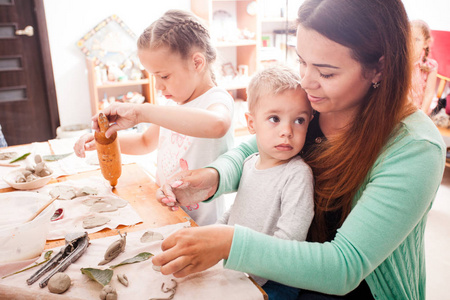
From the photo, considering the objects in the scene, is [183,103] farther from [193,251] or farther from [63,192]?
[193,251]

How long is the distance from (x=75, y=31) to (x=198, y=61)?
2704 mm

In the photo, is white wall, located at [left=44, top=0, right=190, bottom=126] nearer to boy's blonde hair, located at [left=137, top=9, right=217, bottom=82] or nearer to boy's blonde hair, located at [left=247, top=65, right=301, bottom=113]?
boy's blonde hair, located at [left=137, top=9, right=217, bottom=82]

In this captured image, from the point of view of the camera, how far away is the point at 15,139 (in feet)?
12.1

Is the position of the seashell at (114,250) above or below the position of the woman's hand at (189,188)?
below

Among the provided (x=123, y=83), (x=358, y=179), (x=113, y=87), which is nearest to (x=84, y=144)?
(x=358, y=179)

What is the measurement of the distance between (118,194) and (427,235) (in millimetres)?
2103

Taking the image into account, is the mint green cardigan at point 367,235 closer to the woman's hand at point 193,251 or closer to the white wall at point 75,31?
the woman's hand at point 193,251

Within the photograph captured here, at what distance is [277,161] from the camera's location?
1.08 meters

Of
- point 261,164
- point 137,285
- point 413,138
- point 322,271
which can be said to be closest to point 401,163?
point 413,138

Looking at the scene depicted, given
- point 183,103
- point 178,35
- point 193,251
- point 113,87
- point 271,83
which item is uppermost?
point 178,35

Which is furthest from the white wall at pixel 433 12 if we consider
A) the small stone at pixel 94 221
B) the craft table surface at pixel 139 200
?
the small stone at pixel 94 221

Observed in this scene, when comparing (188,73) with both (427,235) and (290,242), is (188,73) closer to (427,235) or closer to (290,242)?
(290,242)

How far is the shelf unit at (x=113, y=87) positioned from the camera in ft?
11.7

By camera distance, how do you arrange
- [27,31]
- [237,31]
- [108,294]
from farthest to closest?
[237,31] → [27,31] → [108,294]
